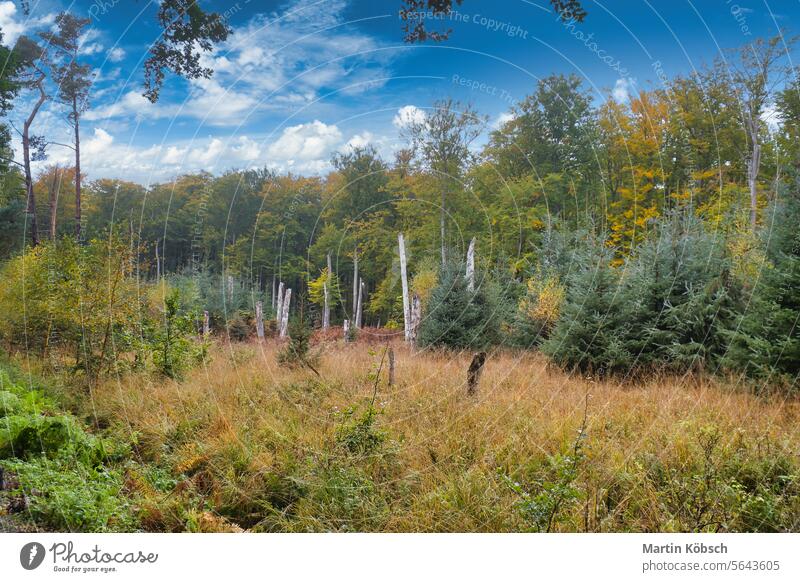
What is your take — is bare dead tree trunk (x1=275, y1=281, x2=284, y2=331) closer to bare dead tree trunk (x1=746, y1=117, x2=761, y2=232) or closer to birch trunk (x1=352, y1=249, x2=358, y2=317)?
birch trunk (x1=352, y1=249, x2=358, y2=317)

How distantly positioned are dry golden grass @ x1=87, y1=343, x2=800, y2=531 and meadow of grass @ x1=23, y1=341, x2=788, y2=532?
0.02 metres

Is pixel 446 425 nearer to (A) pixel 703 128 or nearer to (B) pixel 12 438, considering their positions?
(B) pixel 12 438

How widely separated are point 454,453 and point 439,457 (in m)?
0.13

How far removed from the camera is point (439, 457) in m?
3.80

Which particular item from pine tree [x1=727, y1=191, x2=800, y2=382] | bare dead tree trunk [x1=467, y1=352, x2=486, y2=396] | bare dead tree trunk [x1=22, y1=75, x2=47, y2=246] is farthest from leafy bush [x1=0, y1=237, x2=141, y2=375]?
pine tree [x1=727, y1=191, x2=800, y2=382]

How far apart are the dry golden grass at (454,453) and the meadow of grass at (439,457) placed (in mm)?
16

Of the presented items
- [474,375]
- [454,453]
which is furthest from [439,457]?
[474,375]

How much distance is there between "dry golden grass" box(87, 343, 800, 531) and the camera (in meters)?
3.13

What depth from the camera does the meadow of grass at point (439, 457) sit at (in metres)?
3.12

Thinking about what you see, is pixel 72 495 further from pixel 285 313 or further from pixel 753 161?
pixel 753 161

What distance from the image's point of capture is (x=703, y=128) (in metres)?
4.90

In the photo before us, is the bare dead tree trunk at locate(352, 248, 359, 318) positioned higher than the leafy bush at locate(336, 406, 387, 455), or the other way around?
the bare dead tree trunk at locate(352, 248, 359, 318)

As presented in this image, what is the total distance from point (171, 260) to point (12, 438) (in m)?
2.28
